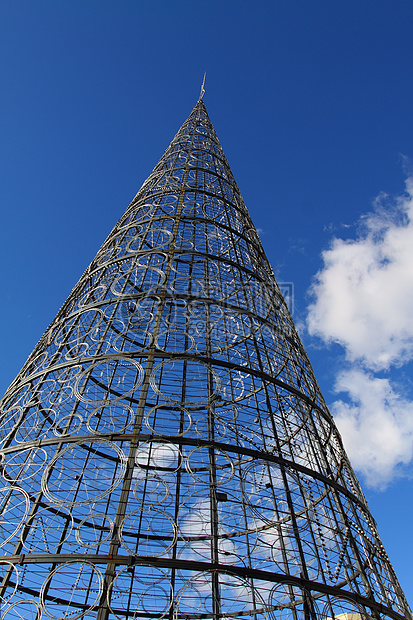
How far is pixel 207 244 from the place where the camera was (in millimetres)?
16797

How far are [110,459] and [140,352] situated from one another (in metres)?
6.59

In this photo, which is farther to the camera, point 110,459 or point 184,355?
point 110,459

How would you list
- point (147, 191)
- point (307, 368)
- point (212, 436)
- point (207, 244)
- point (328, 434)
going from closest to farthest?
1. point (212, 436)
2. point (328, 434)
3. point (307, 368)
4. point (207, 244)
5. point (147, 191)

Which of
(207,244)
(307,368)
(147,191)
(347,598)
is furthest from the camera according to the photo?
(147,191)

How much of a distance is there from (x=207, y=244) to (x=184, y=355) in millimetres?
7015

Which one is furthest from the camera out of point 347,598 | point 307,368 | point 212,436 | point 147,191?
point 147,191

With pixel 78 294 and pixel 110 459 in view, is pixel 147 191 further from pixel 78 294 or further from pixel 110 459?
pixel 110 459

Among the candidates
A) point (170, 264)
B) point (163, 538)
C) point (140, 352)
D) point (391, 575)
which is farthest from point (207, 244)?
point (391, 575)

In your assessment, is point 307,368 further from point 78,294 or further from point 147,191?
point 147,191

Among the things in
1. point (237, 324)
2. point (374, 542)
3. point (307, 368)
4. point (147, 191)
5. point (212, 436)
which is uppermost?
point (147, 191)

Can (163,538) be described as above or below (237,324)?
below

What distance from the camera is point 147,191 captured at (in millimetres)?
20391

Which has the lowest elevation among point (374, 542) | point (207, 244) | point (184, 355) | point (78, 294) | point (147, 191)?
point (374, 542)

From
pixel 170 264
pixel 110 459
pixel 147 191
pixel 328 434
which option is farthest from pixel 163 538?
pixel 147 191
